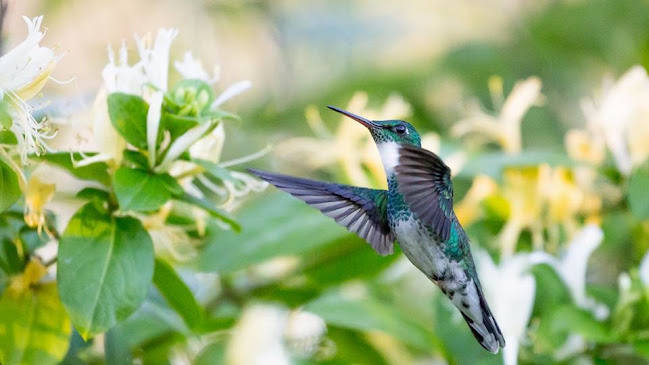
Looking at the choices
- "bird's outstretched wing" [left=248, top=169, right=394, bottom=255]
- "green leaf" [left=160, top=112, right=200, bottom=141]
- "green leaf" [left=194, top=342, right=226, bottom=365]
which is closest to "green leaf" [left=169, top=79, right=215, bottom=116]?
"green leaf" [left=160, top=112, right=200, bottom=141]

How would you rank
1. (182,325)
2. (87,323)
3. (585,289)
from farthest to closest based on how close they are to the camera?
(585,289), (182,325), (87,323)

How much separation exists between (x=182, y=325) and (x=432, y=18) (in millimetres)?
1883

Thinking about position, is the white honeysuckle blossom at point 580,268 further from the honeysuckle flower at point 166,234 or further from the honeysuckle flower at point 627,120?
the honeysuckle flower at point 166,234

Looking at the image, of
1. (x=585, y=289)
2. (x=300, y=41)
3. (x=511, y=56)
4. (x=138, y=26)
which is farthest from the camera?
(x=300, y=41)

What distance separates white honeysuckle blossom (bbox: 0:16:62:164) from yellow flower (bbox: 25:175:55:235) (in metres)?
0.06

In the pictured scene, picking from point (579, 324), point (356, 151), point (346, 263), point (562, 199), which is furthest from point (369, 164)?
point (579, 324)

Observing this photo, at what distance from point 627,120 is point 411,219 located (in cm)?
50

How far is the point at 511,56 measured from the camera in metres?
2.09

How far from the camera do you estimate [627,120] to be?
3.61 ft

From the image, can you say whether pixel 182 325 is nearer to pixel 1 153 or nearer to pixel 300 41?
pixel 1 153

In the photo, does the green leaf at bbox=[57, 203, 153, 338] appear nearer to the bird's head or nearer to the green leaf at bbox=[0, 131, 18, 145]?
the green leaf at bbox=[0, 131, 18, 145]

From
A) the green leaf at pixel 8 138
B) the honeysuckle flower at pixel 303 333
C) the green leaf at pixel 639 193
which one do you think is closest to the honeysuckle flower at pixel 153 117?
the green leaf at pixel 8 138

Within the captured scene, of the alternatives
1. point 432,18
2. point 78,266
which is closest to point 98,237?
point 78,266

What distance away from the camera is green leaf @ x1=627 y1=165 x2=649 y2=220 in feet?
3.15
